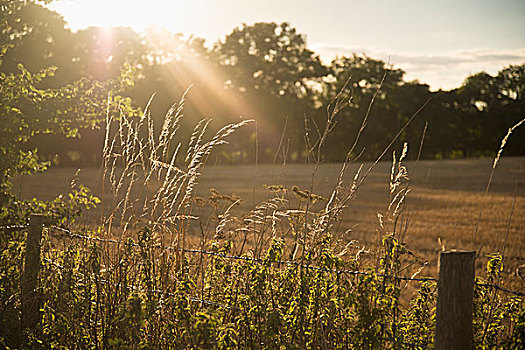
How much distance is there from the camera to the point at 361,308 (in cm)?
270

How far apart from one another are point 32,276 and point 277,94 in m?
44.2

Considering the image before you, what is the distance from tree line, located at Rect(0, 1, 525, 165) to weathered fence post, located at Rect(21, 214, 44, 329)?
31.8m

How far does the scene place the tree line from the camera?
3950 centimetres

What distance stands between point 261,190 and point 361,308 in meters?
19.2

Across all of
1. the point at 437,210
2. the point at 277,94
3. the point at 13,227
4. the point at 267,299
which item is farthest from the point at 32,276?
the point at 277,94

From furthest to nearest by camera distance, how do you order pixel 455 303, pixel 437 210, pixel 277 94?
1. pixel 277 94
2. pixel 437 210
3. pixel 455 303

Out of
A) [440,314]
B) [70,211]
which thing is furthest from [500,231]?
[440,314]

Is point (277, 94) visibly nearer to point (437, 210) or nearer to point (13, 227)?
point (437, 210)

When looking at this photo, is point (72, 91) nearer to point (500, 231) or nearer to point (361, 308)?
point (361, 308)

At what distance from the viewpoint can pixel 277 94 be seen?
156 feet

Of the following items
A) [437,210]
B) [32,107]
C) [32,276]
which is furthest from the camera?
[437,210]

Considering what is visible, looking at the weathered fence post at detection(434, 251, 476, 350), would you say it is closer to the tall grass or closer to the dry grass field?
the tall grass

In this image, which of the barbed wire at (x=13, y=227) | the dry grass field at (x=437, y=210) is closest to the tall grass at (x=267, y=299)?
the dry grass field at (x=437, y=210)

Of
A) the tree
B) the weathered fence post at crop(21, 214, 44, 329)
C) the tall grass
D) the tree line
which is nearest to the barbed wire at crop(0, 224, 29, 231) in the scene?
the tree
